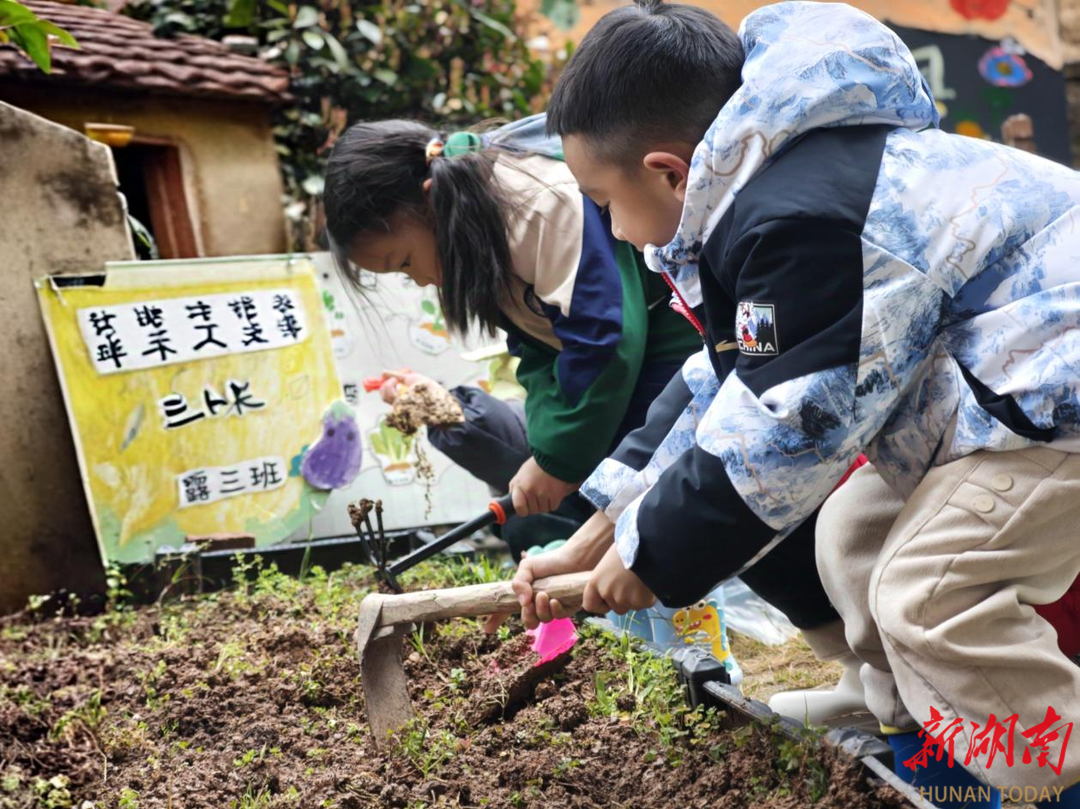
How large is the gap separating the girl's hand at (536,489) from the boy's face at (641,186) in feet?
3.37

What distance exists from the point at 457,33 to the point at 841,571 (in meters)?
4.97

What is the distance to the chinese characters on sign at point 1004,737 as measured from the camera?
1.42 meters

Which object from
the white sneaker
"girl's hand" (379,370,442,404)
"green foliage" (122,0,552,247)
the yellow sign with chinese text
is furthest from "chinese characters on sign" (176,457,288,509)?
the white sneaker

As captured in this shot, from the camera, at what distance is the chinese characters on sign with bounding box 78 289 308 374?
3969 mm

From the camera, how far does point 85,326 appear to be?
3.92m

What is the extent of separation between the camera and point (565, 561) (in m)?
1.96

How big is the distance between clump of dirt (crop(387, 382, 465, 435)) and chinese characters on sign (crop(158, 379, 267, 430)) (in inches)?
43.2

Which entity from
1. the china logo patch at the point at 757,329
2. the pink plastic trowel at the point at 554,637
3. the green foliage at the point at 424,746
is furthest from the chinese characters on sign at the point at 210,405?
the china logo patch at the point at 757,329

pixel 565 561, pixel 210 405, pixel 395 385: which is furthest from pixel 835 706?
pixel 210 405

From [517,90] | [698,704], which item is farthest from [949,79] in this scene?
[698,704]

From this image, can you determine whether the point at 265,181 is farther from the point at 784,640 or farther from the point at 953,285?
the point at 953,285

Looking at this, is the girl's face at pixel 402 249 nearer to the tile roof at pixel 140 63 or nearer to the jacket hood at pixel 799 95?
the jacket hood at pixel 799 95

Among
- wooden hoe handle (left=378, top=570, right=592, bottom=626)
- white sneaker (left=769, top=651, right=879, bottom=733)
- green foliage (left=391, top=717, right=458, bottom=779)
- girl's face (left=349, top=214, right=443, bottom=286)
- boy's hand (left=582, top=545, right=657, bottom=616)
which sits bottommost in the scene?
green foliage (left=391, top=717, right=458, bottom=779)

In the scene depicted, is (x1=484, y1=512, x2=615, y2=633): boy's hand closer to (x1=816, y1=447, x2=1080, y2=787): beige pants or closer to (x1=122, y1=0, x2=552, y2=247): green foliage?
(x1=816, y1=447, x2=1080, y2=787): beige pants
